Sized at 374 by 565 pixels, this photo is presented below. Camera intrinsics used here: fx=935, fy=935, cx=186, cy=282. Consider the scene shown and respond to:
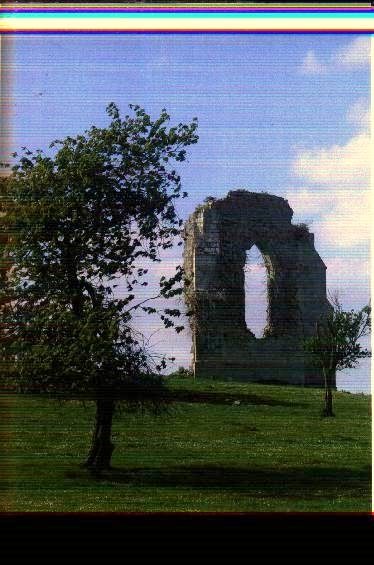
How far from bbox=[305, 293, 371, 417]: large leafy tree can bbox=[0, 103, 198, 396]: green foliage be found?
1031 mm

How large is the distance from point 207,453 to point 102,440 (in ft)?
2.40

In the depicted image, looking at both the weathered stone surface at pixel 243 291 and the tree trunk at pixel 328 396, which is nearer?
the weathered stone surface at pixel 243 291

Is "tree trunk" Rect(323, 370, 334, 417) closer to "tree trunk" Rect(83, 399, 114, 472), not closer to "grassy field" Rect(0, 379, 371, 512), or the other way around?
"grassy field" Rect(0, 379, 371, 512)

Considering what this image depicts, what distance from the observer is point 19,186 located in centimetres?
641

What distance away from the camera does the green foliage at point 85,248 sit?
21.0 ft

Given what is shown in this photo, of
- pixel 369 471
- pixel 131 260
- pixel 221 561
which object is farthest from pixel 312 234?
pixel 221 561

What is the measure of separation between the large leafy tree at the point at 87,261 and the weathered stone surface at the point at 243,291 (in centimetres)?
21

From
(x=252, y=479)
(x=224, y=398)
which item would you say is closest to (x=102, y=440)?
(x=224, y=398)

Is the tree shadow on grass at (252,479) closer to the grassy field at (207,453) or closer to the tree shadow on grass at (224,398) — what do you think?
the grassy field at (207,453)

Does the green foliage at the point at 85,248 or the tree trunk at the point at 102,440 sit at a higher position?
the green foliage at the point at 85,248

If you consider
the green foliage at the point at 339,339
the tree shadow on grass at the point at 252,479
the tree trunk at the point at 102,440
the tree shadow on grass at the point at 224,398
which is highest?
the green foliage at the point at 339,339

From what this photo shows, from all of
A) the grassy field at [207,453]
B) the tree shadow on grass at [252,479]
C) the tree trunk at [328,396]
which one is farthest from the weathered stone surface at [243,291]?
the tree shadow on grass at [252,479]

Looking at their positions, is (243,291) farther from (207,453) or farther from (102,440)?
(102,440)

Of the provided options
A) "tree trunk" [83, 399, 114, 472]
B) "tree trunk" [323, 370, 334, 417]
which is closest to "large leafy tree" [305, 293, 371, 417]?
"tree trunk" [323, 370, 334, 417]
